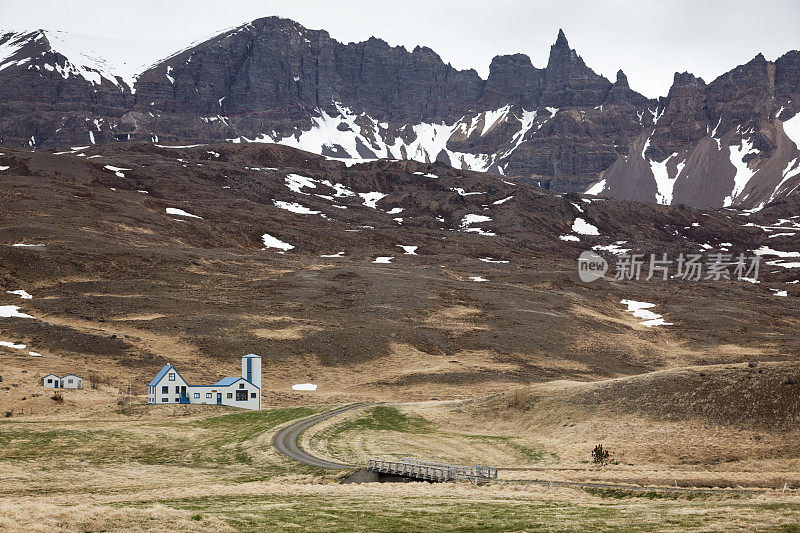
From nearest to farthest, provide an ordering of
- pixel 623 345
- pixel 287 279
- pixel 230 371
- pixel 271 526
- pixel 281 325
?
pixel 271 526
pixel 230 371
pixel 281 325
pixel 623 345
pixel 287 279

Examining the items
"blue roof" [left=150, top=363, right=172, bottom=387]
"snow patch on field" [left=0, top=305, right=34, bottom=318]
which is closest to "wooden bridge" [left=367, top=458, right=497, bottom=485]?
"blue roof" [left=150, top=363, right=172, bottom=387]

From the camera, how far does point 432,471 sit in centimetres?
3566

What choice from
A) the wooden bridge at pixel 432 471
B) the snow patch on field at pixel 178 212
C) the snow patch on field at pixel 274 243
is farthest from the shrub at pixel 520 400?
the snow patch on field at pixel 178 212

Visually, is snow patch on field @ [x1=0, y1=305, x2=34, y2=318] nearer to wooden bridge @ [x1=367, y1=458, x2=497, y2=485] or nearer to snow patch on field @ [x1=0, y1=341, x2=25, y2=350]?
snow patch on field @ [x1=0, y1=341, x2=25, y2=350]

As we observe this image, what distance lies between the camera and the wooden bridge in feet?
115

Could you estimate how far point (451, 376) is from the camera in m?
84.4

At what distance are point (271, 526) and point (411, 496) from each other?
28.3ft

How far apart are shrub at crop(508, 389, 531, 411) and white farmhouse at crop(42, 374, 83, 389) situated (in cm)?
3948

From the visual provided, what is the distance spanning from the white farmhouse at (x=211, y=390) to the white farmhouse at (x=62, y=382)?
765 centimetres

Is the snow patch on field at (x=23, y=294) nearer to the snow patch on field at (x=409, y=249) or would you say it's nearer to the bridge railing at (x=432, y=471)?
the bridge railing at (x=432, y=471)

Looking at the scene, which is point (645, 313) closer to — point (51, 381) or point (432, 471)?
point (51, 381)

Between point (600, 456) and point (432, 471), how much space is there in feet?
39.6

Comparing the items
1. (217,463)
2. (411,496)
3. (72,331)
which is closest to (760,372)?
(411,496)

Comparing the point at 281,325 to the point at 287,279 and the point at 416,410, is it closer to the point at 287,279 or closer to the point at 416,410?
the point at 287,279
